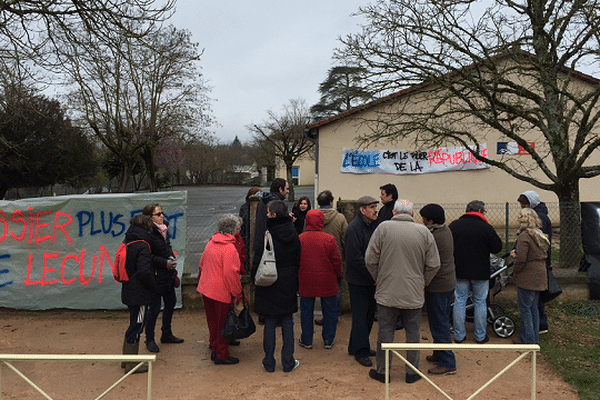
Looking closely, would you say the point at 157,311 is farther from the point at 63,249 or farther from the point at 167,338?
the point at 63,249

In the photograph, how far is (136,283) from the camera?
443 cm

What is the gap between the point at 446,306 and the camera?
461cm

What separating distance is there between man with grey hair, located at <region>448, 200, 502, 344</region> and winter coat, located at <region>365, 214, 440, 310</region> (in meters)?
1.03

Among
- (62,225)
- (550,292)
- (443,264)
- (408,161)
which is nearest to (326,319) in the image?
(443,264)

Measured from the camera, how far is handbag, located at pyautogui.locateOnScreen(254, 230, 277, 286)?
172 inches

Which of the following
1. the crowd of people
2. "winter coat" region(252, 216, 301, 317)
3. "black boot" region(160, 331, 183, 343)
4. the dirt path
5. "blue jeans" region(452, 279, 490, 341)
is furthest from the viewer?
"black boot" region(160, 331, 183, 343)

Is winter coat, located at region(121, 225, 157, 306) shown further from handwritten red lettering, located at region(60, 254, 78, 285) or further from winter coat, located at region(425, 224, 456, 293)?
winter coat, located at region(425, 224, 456, 293)

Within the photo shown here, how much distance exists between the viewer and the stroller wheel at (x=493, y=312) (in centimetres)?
557

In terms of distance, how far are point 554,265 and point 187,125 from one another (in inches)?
815

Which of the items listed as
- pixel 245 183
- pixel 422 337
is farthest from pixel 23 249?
pixel 245 183

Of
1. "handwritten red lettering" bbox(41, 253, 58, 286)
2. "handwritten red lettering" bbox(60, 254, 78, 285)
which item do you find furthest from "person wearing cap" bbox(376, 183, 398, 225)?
"handwritten red lettering" bbox(41, 253, 58, 286)

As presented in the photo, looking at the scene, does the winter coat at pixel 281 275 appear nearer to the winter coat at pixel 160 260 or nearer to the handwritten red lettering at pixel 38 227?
the winter coat at pixel 160 260

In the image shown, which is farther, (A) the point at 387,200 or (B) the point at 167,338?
(A) the point at 387,200

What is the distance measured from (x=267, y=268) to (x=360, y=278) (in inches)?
41.2
